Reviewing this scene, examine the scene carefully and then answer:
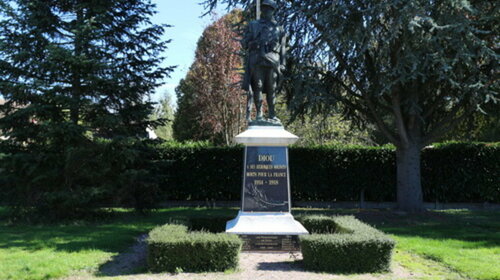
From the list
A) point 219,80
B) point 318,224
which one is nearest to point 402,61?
point 318,224

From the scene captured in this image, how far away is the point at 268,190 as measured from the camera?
8156mm

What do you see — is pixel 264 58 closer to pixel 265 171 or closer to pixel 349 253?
pixel 265 171

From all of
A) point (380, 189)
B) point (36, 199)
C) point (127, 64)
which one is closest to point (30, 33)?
point (127, 64)

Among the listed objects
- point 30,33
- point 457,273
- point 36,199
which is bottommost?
point 457,273

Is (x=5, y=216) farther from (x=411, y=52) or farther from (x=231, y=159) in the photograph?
(x=411, y=52)

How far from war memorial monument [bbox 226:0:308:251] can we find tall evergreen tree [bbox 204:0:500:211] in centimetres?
340

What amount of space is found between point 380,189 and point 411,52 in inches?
263

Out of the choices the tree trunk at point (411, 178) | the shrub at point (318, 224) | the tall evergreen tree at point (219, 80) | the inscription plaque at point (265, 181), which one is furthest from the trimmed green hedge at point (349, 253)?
the tall evergreen tree at point (219, 80)

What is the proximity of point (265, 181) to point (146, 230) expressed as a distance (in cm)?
400

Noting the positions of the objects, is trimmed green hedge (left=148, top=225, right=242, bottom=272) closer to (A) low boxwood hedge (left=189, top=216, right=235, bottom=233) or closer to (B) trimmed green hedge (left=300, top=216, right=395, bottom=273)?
(B) trimmed green hedge (left=300, top=216, right=395, bottom=273)

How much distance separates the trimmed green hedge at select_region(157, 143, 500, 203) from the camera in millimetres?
15812

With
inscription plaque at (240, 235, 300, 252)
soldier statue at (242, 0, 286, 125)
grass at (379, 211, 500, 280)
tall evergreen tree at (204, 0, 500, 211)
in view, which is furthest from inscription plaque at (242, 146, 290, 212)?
tall evergreen tree at (204, 0, 500, 211)

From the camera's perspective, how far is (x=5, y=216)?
12109mm

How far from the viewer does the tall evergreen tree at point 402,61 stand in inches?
415
